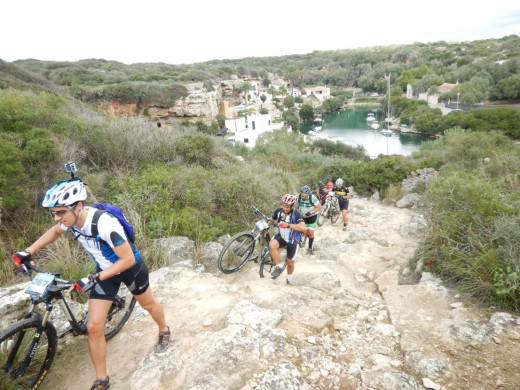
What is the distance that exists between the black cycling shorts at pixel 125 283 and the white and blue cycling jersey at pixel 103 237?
167 mm

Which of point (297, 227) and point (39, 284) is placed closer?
point (39, 284)

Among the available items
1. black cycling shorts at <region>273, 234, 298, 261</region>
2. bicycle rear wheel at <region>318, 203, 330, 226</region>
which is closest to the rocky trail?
black cycling shorts at <region>273, 234, 298, 261</region>

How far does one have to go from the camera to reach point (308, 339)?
3570 millimetres

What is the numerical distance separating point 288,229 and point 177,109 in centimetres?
3695

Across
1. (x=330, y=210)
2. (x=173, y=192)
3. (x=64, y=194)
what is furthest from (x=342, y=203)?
(x=64, y=194)

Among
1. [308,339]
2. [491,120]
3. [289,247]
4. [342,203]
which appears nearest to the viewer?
[308,339]

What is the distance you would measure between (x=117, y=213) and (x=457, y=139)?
1832 cm

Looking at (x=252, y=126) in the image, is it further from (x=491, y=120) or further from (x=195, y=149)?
(x=195, y=149)

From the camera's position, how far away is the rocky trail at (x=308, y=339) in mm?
2908

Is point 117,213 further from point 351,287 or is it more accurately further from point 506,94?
point 506,94

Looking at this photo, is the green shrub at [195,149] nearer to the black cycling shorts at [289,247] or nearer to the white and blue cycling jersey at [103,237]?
the black cycling shorts at [289,247]

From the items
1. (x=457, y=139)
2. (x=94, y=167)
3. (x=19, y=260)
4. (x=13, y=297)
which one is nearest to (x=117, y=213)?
(x=19, y=260)

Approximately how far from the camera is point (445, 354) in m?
3.22

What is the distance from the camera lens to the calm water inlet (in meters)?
41.7
